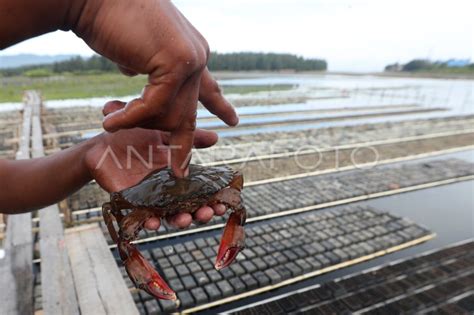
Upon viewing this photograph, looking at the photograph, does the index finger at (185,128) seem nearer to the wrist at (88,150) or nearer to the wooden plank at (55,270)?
the wrist at (88,150)

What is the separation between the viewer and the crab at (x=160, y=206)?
2055mm

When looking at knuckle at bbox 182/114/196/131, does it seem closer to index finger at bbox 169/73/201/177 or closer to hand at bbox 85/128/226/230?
index finger at bbox 169/73/201/177

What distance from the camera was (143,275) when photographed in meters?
2.17

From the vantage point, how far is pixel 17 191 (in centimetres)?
212

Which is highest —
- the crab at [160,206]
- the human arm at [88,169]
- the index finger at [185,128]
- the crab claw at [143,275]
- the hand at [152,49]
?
the hand at [152,49]

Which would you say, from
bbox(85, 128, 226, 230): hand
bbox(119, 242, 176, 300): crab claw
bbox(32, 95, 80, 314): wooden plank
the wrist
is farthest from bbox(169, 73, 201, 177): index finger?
bbox(32, 95, 80, 314): wooden plank

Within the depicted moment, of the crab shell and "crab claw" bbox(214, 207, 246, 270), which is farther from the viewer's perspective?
"crab claw" bbox(214, 207, 246, 270)

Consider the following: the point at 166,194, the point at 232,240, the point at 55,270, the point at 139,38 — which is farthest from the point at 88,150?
the point at 55,270

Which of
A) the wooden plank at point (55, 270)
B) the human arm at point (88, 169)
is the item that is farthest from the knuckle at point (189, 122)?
the wooden plank at point (55, 270)

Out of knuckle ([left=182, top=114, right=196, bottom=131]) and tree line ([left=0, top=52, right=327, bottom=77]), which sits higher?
tree line ([left=0, top=52, right=327, bottom=77])

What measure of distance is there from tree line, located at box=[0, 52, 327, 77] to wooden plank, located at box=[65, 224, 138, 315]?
1274 inches

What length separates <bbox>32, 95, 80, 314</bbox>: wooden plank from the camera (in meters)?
3.36

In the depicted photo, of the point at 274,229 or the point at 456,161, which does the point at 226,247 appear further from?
the point at 456,161

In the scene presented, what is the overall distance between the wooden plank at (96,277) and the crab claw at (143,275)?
147 centimetres
